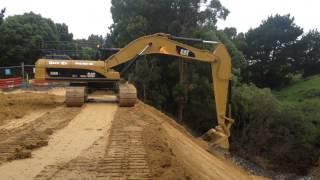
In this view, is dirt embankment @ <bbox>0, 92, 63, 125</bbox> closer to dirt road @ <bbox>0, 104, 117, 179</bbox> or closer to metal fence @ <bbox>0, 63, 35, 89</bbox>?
dirt road @ <bbox>0, 104, 117, 179</bbox>

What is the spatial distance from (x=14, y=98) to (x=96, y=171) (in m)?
18.5

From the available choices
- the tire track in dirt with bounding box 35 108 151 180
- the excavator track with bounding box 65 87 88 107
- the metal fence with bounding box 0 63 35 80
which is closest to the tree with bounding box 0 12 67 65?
the metal fence with bounding box 0 63 35 80

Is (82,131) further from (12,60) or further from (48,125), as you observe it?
(12,60)

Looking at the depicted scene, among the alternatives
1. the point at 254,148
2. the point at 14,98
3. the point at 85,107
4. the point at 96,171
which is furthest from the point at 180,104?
the point at 96,171

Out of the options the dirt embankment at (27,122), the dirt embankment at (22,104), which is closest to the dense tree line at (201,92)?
the dirt embankment at (22,104)

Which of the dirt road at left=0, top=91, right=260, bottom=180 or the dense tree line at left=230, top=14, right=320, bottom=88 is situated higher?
the dense tree line at left=230, top=14, right=320, bottom=88

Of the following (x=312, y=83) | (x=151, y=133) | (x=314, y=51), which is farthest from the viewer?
(x=314, y=51)

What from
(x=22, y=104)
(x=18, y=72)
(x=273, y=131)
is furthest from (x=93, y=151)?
(x=273, y=131)

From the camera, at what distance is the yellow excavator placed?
24.3m

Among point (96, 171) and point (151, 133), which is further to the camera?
point (151, 133)

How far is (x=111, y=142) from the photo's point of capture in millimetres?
14898

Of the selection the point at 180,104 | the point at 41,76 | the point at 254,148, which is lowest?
the point at 254,148

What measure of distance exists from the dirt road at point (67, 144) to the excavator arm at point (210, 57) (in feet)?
11.3

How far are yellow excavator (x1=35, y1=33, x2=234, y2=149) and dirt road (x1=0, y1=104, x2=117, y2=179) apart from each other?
185 cm
